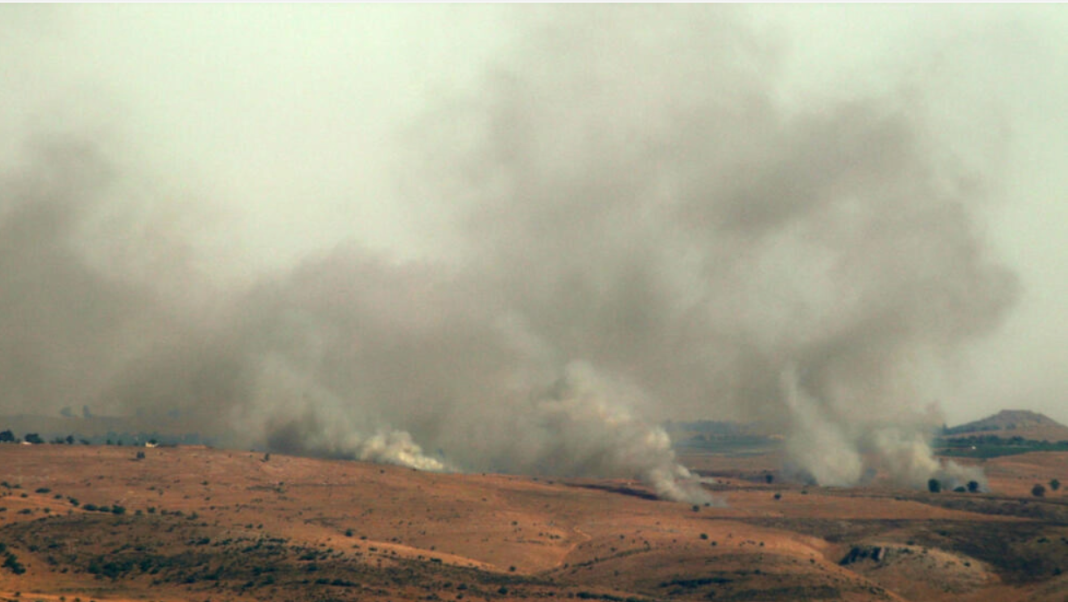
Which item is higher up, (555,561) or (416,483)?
(416,483)

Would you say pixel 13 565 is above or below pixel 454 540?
below

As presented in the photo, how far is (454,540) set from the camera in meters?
156

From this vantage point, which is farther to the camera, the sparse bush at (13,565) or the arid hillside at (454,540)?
the arid hillside at (454,540)

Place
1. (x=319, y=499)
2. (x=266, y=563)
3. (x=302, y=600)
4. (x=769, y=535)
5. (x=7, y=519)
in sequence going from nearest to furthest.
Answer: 1. (x=302, y=600)
2. (x=266, y=563)
3. (x=7, y=519)
4. (x=769, y=535)
5. (x=319, y=499)

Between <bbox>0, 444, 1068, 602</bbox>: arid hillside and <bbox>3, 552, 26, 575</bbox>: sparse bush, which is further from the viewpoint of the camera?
<bbox>0, 444, 1068, 602</bbox>: arid hillside

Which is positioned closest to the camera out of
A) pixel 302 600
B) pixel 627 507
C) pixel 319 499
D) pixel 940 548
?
pixel 302 600

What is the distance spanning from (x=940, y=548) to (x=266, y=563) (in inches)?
3656

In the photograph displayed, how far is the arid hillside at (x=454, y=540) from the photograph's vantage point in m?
124

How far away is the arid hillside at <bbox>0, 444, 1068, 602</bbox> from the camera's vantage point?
12412cm

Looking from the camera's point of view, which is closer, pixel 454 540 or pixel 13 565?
pixel 13 565

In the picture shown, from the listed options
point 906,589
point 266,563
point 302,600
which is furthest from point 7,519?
point 906,589

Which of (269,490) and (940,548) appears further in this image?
(269,490)

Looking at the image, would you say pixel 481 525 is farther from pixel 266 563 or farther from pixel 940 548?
pixel 940 548

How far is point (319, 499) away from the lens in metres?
177
